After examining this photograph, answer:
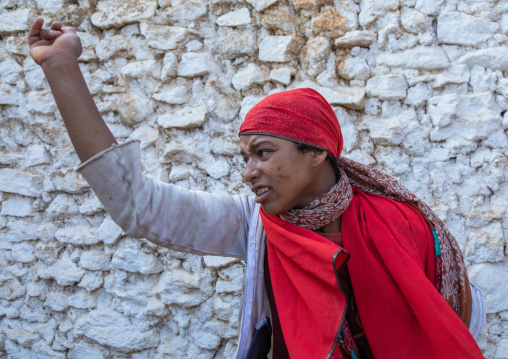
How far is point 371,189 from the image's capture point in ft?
4.80

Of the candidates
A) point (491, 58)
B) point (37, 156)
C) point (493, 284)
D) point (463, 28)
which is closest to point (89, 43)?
point (37, 156)

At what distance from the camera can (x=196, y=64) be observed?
7.57 ft

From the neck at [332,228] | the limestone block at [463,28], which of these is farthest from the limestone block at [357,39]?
the neck at [332,228]

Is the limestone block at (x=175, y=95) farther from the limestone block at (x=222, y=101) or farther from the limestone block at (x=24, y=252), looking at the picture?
the limestone block at (x=24, y=252)

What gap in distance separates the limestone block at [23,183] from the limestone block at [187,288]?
105 cm

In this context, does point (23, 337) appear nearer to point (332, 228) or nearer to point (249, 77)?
point (249, 77)

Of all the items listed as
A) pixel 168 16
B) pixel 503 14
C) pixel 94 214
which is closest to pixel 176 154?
pixel 94 214

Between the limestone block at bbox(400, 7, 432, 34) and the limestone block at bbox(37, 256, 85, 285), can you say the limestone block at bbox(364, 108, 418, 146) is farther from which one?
the limestone block at bbox(37, 256, 85, 285)

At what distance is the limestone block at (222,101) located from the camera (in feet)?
7.43

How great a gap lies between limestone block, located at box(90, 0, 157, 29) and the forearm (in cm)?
155

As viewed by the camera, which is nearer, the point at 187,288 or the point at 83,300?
the point at 187,288

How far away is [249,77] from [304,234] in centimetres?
123

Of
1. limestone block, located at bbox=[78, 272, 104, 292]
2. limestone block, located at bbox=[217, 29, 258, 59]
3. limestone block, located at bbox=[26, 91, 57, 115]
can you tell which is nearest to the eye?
limestone block, located at bbox=[217, 29, 258, 59]

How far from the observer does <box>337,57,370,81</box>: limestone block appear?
209 cm
